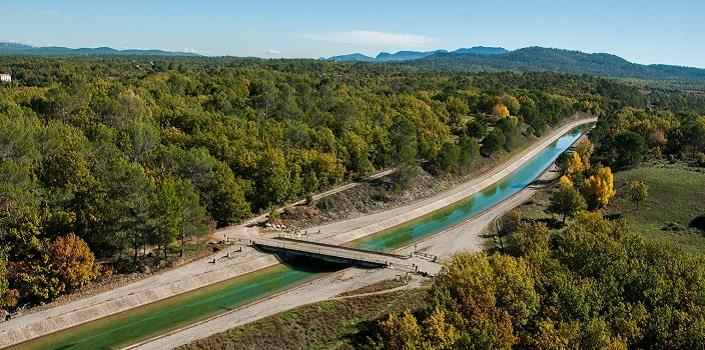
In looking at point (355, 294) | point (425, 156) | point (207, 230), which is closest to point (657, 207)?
point (425, 156)

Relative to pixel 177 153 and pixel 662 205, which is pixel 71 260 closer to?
pixel 177 153

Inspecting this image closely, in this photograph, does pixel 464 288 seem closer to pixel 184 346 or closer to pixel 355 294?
pixel 355 294

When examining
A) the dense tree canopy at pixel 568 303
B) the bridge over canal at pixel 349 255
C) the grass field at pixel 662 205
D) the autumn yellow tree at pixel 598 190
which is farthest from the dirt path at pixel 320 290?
the autumn yellow tree at pixel 598 190

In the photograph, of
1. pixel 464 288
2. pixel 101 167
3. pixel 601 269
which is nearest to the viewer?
pixel 464 288

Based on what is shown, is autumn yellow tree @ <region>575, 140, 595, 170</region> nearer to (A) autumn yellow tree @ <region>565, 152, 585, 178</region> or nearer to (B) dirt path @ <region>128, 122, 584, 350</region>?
Answer: (A) autumn yellow tree @ <region>565, 152, 585, 178</region>

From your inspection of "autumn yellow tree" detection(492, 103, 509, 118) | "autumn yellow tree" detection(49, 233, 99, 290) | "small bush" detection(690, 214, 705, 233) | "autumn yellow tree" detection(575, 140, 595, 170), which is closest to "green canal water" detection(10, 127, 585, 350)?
"autumn yellow tree" detection(49, 233, 99, 290)

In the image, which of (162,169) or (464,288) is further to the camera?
(162,169)
